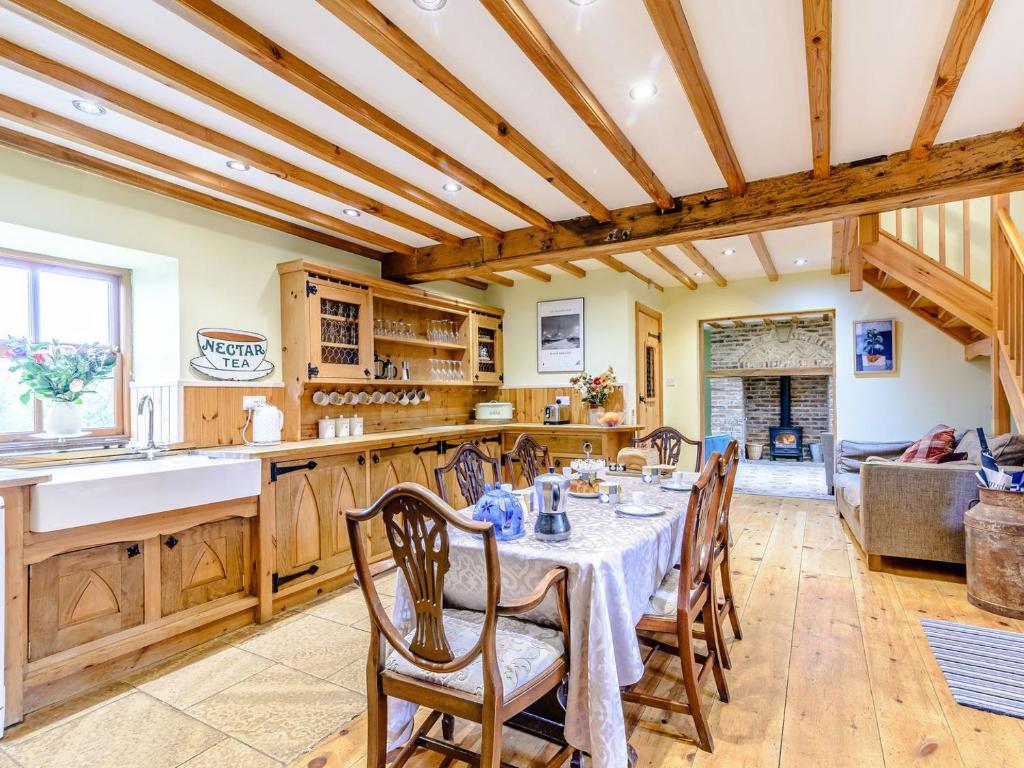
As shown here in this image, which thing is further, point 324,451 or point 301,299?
point 301,299

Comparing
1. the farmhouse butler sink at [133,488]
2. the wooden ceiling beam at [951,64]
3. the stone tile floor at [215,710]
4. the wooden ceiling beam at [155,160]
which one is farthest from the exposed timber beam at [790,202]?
the stone tile floor at [215,710]

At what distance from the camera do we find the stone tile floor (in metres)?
1.91

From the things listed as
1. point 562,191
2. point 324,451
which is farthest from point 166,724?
point 562,191

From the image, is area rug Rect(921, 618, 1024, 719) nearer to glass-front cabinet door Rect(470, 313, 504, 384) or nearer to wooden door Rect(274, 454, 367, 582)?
wooden door Rect(274, 454, 367, 582)

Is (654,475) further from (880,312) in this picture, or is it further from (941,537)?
(880,312)

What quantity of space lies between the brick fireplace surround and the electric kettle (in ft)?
24.5

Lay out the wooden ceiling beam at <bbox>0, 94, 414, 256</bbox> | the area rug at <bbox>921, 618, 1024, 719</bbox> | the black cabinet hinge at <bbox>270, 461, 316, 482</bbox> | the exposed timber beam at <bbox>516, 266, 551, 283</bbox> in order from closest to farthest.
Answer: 1. the area rug at <bbox>921, 618, 1024, 719</bbox>
2. the wooden ceiling beam at <bbox>0, 94, 414, 256</bbox>
3. the black cabinet hinge at <bbox>270, 461, 316, 482</bbox>
4. the exposed timber beam at <bbox>516, 266, 551, 283</bbox>

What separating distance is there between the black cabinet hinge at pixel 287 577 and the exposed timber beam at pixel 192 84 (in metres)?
2.36

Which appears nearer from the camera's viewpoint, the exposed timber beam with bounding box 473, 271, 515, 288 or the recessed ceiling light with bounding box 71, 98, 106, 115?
the recessed ceiling light with bounding box 71, 98, 106, 115

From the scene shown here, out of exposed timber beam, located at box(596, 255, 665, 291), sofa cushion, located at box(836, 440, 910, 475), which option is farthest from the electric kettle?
sofa cushion, located at box(836, 440, 910, 475)

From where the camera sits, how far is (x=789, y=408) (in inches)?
400

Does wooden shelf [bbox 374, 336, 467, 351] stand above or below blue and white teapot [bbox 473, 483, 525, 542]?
above

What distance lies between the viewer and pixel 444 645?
4.72 feet

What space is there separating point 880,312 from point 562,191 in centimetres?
423
